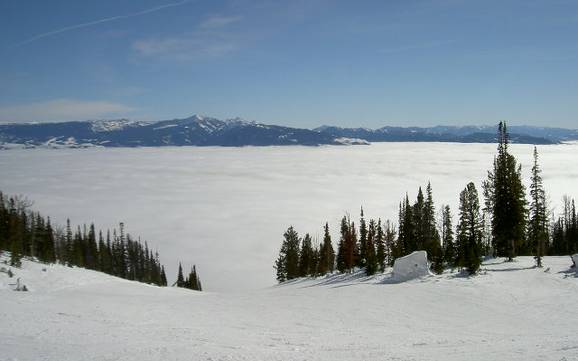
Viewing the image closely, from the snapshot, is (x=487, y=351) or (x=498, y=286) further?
(x=498, y=286)

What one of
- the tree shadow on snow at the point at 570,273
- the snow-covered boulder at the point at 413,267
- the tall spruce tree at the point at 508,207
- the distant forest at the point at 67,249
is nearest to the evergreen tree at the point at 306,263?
the distant forest at the point at 67,249

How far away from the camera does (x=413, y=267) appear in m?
45.1

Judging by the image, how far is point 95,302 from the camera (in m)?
32.1

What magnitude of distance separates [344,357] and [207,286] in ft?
387

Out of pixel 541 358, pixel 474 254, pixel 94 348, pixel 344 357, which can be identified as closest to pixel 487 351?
pixel 541 358

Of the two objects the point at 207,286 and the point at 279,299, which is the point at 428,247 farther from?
the point at 207,286

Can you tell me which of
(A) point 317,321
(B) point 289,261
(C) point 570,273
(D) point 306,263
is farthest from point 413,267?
(B) point 289,261

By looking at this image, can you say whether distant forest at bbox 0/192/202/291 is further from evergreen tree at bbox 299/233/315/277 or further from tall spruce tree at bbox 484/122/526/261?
tall spruce tree at bbox 484/122/526/261

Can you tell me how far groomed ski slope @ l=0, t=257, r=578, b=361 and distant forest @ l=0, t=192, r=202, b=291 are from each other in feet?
67.2

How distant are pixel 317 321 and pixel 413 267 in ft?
65.0

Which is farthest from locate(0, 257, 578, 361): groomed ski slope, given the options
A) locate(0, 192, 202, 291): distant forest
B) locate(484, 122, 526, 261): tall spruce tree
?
locate(0, 192, 202, 291): distant forest

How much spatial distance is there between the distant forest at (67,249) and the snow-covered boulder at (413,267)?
40.9m

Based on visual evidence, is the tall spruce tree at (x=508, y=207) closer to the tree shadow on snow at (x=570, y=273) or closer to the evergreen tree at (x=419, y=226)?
the tree shadow on snow at (x=570, y=273)

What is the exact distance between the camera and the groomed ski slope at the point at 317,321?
1858 centimetres
